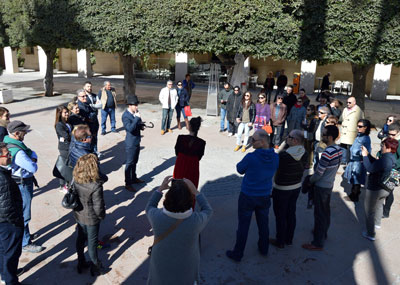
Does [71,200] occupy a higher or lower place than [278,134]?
higher

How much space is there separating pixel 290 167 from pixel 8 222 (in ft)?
10.8

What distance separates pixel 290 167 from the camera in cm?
420

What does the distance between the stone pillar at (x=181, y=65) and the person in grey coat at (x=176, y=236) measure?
21.3m

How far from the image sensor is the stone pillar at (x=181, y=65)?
2316 cm

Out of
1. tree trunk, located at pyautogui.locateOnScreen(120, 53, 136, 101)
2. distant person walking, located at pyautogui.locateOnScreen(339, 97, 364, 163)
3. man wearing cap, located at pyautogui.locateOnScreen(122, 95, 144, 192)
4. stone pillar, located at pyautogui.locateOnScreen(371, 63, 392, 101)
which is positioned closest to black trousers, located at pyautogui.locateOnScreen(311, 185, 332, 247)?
distant person walking, located at pyautogui.locateOnScreen(339, 97, 364, 163)

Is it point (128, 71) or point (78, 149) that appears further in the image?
point (128, 71)

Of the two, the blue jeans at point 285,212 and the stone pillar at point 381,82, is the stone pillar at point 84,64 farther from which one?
the blue jeans at point 285,212

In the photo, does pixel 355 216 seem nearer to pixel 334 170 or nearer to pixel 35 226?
pixel 334 170

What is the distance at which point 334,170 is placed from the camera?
172 inches

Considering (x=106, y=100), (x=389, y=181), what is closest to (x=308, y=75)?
(x=106, y=100)

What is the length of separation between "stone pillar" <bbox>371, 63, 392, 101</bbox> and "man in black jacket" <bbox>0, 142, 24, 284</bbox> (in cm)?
1955

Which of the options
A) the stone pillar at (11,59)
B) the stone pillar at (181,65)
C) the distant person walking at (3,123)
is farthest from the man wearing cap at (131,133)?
the stone pillar at (11,59)

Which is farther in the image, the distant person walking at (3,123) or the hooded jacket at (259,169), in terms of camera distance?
the distant person walking at (3,123)

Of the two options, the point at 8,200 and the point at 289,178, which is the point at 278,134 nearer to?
the point at 289,178
